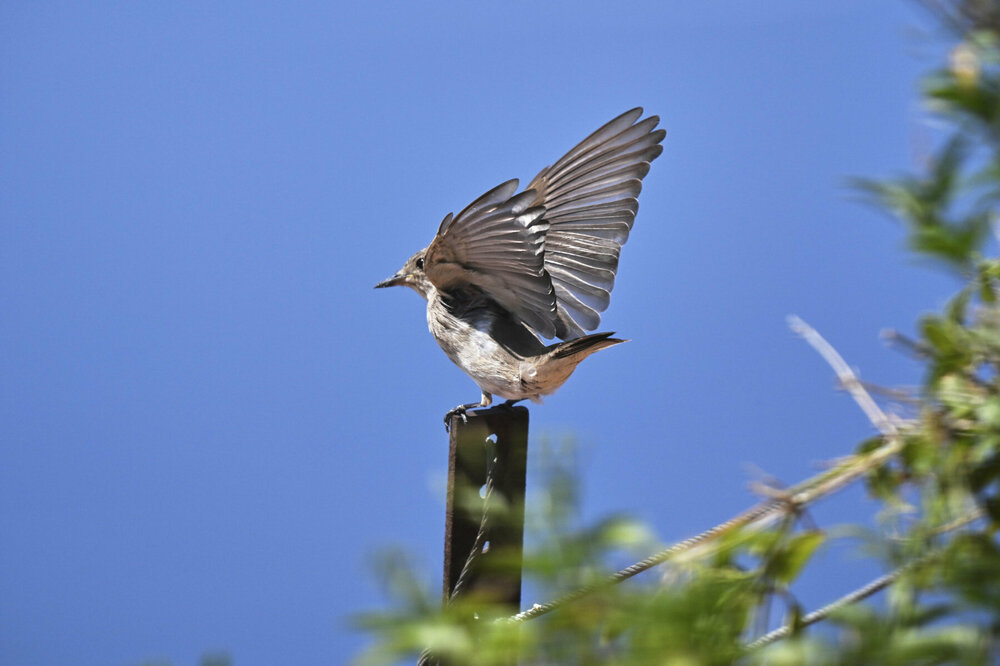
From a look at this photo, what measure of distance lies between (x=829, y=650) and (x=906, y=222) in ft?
1.08

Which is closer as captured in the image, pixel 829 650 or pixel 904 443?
pixel 829 650

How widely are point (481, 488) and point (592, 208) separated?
0.80 m

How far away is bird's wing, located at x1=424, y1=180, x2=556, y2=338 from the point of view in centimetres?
151

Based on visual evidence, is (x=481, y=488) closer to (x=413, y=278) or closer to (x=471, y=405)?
(x=471, y=405)

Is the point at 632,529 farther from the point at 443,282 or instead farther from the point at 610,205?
the point at 610,205

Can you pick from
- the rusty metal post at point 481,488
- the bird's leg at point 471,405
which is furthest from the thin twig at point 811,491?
the bird's leg at point 471,405

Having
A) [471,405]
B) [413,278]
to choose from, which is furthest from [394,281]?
[471,405]

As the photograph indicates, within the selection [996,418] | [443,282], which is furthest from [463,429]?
[996,418]

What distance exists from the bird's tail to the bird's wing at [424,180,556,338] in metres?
0.16

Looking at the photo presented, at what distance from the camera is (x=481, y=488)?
1325mm

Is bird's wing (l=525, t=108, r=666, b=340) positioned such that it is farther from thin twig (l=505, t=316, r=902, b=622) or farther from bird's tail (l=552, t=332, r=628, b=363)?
thin twig (l=505, t=316, r=902, b=622)

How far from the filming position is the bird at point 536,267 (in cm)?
158

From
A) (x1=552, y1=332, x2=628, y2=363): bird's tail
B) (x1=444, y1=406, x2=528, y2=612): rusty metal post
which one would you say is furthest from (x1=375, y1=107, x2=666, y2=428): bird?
(x1=444, y1=406, x2=528, y2=612): rusty metal post

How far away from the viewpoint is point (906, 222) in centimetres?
64
